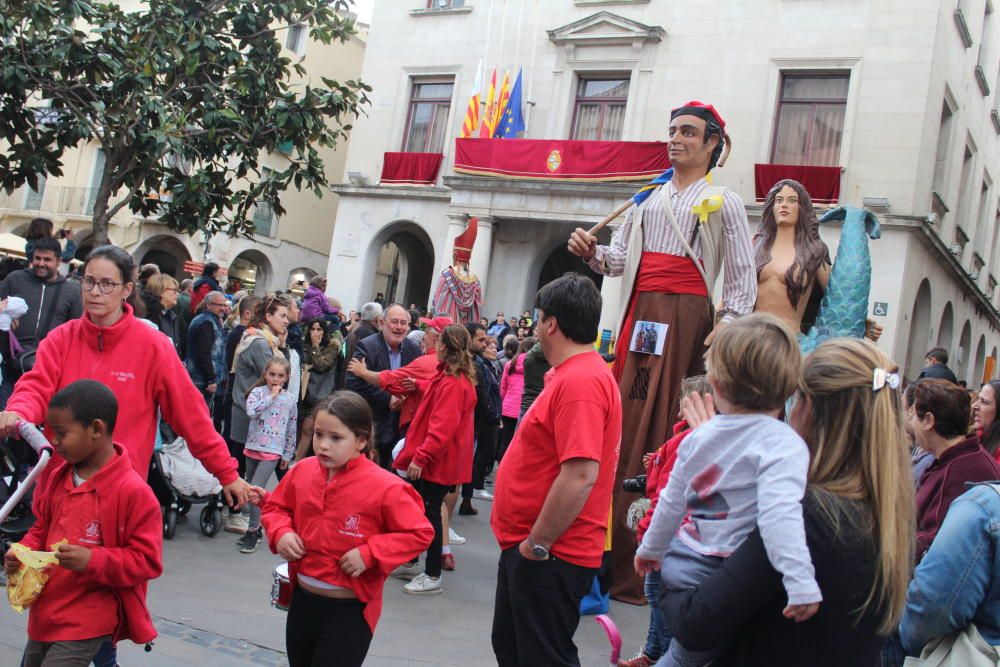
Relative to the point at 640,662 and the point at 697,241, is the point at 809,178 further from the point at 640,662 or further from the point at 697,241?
the point at 640,662

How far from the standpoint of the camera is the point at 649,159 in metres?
20.5

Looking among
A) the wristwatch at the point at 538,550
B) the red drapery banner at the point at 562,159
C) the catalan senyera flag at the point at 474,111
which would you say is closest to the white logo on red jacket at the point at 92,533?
the wristwatch at the point at 538,550

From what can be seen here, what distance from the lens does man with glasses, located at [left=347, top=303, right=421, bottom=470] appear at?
26.6ft

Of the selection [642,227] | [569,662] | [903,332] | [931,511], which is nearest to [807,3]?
[903,332]

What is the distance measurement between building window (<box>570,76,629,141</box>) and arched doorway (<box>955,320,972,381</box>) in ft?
35.3

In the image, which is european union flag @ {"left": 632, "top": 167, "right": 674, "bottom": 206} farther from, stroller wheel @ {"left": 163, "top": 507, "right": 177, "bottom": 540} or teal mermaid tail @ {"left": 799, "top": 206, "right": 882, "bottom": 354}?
stroller wheel @ {"left": 163, "top": 507, "right": 177, "bottom": 540}

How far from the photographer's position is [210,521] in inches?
303

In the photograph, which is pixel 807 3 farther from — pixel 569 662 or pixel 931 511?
pixel 569 662

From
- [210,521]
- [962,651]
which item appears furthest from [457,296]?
[962,651]

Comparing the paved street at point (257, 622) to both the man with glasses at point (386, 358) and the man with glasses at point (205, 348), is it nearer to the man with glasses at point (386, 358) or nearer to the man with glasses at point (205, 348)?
the man with glasses at point (386, 358)

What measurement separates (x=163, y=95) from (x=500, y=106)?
1249 centimetres

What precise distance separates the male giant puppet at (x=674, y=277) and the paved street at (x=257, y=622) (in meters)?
0.87

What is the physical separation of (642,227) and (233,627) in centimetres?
329

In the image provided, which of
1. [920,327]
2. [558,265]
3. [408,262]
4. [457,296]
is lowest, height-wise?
[457,296]
